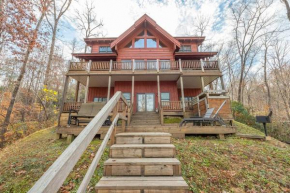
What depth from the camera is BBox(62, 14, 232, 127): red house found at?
9.32m

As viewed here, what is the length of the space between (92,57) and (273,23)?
20.9m

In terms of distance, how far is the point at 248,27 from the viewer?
1689cm

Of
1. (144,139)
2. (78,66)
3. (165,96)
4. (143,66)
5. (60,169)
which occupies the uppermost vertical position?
(143,66)

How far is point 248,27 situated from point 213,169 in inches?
841

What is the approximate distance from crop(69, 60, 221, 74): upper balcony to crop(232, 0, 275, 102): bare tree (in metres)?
9.32

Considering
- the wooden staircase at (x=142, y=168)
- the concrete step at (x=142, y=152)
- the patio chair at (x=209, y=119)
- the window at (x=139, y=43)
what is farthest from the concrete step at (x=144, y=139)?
the window at (x=139, y=43)

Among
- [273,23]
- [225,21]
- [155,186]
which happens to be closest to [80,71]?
[155,186]

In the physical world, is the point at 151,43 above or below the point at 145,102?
above

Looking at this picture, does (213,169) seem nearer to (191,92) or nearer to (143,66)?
(143,66)

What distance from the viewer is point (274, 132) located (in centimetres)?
943

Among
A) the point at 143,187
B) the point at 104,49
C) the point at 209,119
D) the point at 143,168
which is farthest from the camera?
the point at 104,49

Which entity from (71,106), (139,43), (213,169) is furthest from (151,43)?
(213,169)

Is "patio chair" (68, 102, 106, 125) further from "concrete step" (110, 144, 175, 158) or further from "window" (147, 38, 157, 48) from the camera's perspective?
"window" (147, 38, 157, 48)

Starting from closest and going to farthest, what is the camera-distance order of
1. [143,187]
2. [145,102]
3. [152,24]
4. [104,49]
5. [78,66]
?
[143,187] → [78,66] → [145,102] → [152,24] → [104,49]
